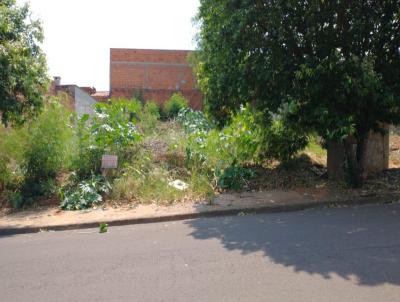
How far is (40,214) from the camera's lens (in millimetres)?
9344

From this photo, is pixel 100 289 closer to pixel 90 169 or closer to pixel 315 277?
pixel 315 277

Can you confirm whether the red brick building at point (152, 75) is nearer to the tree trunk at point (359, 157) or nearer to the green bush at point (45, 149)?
the tree trunk at point (359, 157)

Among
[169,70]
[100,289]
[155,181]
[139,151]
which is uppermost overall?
[169,70]

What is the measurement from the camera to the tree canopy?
345 inches

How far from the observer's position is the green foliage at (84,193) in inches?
384

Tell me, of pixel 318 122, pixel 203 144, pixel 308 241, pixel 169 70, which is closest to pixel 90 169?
pixel 203 144

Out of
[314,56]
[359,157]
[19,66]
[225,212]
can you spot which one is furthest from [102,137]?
[359,157]

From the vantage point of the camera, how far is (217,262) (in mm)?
5355

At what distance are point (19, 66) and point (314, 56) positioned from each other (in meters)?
6.22

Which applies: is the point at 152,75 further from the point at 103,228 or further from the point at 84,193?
the point at 103,228

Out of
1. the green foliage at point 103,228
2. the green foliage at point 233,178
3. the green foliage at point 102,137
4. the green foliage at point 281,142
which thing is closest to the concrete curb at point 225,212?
the green foliage at point 103,228

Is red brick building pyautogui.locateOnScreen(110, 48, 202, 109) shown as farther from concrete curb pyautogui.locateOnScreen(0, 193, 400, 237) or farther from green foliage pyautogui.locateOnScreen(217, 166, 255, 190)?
concrete curb pyautogui.locateOnScreen(0, 193, 400, 237)

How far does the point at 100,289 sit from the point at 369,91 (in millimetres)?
6447

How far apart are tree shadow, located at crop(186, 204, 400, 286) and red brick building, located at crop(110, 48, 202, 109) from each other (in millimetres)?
27588
